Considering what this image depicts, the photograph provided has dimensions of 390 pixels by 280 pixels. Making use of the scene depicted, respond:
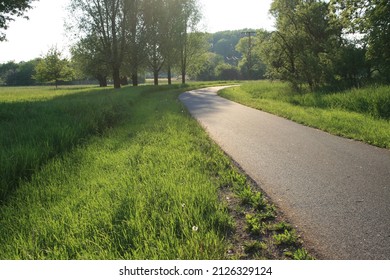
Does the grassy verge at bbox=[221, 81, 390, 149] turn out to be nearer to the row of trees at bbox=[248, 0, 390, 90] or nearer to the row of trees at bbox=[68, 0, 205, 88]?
the row of trees at bbox=[248, 0, 390, 90]

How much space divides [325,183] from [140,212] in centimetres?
282

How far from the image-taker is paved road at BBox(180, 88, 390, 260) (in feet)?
8.76

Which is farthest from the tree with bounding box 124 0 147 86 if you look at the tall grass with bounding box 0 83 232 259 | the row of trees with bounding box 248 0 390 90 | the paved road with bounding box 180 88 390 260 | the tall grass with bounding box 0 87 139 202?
the tall grass with bounding box 0 83 232 259

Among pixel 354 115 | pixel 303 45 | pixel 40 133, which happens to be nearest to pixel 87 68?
pixel 303 45

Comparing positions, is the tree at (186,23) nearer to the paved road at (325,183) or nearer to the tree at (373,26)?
the tree at (373,26)

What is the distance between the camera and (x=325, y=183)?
4.03m

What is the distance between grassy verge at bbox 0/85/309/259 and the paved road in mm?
333

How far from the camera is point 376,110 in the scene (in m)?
9.43

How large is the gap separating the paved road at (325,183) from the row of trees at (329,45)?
891 centimetres

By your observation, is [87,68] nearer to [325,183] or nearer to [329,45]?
[329,45]

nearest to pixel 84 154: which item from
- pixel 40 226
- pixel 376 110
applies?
pixel 40 226

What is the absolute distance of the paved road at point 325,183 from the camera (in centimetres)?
267

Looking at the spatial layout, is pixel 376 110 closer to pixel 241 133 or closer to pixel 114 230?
pixel 241 133

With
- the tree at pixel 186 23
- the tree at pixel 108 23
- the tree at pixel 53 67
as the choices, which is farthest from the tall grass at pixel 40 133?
the tree at pixel 53 67
